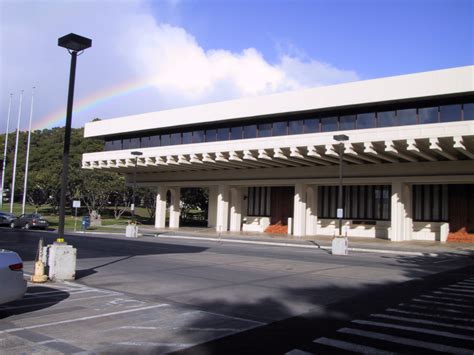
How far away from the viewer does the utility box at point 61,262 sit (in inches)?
474

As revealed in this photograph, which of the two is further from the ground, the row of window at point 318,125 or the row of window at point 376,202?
the row of window at point 318,125

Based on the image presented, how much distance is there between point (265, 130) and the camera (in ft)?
132

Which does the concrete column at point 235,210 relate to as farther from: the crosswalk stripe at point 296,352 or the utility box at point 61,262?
the crosswalk stripe at point 296,352

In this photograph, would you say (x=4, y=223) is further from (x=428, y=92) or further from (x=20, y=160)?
(x=20, y=160)

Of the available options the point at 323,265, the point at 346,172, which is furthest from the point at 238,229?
the point at 323,265

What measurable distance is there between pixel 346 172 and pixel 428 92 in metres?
8.19

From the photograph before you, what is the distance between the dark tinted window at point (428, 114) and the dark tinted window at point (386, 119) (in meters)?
1.70

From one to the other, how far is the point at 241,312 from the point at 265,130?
32244 millimetres

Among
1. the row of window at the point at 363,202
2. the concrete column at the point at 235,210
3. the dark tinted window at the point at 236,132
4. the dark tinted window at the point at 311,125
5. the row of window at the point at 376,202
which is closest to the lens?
the row of window at the point at 376,202

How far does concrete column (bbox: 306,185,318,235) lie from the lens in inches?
1534

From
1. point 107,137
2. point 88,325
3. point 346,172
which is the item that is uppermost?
point 107,137

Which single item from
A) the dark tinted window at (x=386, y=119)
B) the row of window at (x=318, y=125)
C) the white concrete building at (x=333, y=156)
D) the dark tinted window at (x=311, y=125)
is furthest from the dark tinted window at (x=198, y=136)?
the dark tinted window at (x=386, y=119)

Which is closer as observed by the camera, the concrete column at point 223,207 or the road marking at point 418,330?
the road marking at point 418,330

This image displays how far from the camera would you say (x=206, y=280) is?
12883 millimetres
